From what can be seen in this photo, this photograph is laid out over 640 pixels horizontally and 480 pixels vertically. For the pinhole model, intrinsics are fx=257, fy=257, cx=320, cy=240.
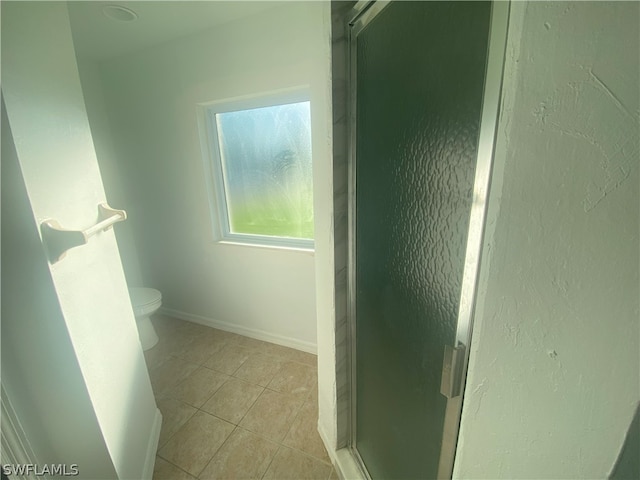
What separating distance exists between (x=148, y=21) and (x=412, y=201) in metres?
1.91

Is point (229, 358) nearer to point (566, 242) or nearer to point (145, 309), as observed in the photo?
point (145, 309)

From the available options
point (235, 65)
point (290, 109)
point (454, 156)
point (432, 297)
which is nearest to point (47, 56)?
point (235, 65)

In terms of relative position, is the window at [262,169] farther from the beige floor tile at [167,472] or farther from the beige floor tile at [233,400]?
the beige floor tile at [167,472]

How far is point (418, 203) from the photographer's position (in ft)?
2.18

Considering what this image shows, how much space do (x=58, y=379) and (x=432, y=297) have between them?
1215mm

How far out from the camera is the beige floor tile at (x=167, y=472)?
120cm

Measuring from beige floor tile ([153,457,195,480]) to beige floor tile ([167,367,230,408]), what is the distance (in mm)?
324

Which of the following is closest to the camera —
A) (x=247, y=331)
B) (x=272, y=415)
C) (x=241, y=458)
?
(x=241, y=458)

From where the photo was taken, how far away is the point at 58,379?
33.7 inches

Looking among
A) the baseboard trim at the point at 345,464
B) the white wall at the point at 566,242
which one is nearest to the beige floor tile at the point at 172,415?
the baseboard trim at the point at 345,464

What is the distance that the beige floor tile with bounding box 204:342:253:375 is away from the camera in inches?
73.5

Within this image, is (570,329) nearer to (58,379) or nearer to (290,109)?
(58,379)

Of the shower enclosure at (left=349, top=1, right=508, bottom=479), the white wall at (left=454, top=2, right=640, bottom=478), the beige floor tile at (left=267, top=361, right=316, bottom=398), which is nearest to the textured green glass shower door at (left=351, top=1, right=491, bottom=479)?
the shower enclosure at (left=349, top=1, right=508, bottom=479)

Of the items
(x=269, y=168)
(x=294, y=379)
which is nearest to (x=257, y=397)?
(x=294, y=379)
